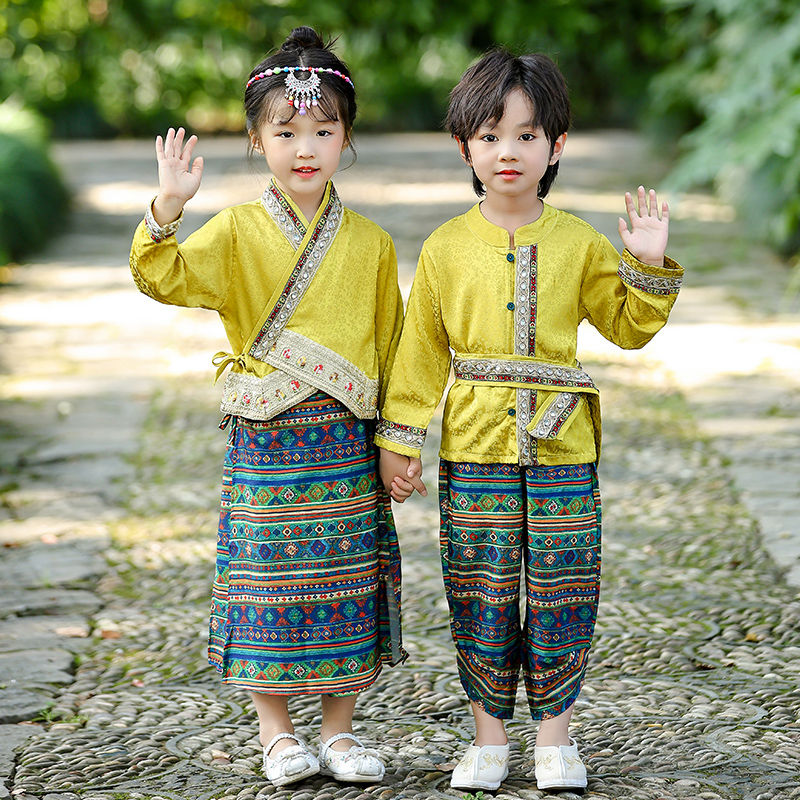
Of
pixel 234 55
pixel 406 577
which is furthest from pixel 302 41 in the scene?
pixel 234 55

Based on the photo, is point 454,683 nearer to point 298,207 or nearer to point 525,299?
point 525,299

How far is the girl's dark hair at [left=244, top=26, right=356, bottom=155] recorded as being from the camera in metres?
2.30

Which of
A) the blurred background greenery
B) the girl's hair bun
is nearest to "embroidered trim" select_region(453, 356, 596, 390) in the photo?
the girl's hair bun

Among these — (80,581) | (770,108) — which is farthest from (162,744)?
(770,108)

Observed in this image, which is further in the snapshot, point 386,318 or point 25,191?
point 25,191

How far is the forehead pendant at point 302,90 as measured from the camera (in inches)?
89.7

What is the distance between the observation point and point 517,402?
2.33 m

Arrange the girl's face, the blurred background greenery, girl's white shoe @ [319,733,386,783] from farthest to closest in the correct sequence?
1. the blurred background greenery
2. girl's white shoe @ [319,733,386,783]
3. the girl's face

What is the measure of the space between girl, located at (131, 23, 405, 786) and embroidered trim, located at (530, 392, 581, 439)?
34 cm

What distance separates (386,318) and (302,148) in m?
0.38

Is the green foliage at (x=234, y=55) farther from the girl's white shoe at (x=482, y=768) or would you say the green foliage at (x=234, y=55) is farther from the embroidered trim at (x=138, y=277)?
the girl's white shoe at (x=482, y=768)

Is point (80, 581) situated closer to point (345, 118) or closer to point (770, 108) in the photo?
point (345, 118)

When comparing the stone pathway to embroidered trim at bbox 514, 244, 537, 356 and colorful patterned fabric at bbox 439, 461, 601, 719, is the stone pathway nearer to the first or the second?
colorful patterned fabric at bbox 439, 461, 601, 719

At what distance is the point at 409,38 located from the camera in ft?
63.8
